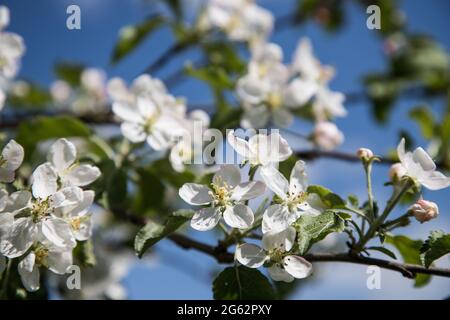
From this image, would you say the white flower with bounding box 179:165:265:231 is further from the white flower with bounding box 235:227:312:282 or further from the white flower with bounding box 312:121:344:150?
the white flower with bounding box 312:121:344:150

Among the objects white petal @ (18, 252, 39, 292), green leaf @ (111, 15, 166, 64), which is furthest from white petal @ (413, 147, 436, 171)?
green leaf @ (111, 15, 166, 64)

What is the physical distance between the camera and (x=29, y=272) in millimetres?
1250

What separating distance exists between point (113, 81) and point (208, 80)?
1.23 feet

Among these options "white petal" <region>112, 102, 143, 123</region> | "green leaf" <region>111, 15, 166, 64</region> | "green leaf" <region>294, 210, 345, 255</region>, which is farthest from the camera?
"green leaf" <region>111, 15, 166, 64</region>

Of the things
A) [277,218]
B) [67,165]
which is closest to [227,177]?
[277,218]

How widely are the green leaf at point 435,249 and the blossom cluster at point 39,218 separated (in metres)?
0.75

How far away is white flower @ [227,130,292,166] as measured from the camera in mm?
1271

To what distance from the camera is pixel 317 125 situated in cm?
208

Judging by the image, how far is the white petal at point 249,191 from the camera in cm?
124

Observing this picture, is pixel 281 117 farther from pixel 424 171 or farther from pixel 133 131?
pixel 424 171

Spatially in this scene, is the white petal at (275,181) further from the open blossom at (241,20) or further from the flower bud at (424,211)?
the open blossom at (241,20)

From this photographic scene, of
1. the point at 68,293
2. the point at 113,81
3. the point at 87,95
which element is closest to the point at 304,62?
the point at 113,81

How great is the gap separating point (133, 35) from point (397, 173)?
1606 millimetres
